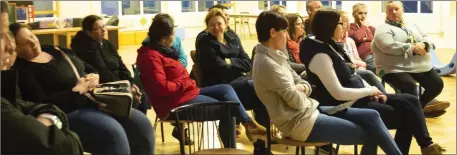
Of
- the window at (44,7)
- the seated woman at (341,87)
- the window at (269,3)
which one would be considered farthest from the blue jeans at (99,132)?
the window at (44,7)

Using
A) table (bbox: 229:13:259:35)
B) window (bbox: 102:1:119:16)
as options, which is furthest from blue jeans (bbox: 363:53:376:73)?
window (bbox: 102:1:119:16)

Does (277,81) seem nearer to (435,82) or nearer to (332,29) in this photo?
(332,29)

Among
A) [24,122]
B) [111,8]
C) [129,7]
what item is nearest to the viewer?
[24,122]

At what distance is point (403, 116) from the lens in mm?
4156

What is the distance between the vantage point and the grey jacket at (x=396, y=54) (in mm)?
5414

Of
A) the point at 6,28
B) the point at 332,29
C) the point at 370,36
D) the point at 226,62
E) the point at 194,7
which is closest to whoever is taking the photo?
the point at 6,28

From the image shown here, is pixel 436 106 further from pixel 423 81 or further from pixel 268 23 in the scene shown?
pixel 268 23

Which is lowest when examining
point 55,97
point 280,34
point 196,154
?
point 196,154

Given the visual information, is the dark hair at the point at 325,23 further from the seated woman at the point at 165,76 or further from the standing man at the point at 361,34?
the standing man at the point at 361,34

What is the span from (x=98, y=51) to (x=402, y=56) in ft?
8.43

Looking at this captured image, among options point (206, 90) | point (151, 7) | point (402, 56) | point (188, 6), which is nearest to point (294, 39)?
point (402, 56)

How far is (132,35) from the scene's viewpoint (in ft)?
48.4

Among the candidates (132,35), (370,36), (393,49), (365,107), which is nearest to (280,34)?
(365,107)

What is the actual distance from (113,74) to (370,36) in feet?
9.60
